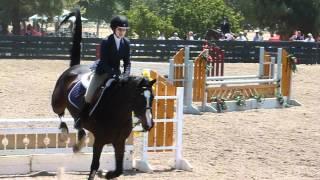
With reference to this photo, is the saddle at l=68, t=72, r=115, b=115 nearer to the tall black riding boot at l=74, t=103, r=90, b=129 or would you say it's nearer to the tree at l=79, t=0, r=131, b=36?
the tall black riding boot at l=74, t=103, r=90, b=129

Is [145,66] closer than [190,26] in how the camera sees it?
Yes

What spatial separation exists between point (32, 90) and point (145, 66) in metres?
3.64

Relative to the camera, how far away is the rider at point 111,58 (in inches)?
282

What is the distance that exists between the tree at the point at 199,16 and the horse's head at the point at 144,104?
2950 centimetres

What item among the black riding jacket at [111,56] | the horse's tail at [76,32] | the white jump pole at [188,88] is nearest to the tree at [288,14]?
the white jump pole at [188,88]

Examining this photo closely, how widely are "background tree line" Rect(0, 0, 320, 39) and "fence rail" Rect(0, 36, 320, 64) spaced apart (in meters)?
5.93

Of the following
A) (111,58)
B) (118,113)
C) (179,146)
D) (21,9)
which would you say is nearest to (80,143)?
(118,113)

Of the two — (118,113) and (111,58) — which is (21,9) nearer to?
(111,58)

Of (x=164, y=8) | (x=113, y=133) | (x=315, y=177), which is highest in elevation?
(x=164, y=8)

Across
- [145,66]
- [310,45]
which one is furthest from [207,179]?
[310,45]

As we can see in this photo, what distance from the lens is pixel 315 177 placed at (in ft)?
28.4

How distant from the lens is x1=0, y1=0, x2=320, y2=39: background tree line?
3622 cm

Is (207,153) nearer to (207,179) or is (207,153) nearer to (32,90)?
(207,179)

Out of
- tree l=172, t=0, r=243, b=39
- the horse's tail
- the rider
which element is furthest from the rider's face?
tree l=172, t=0, r=243, b=39
